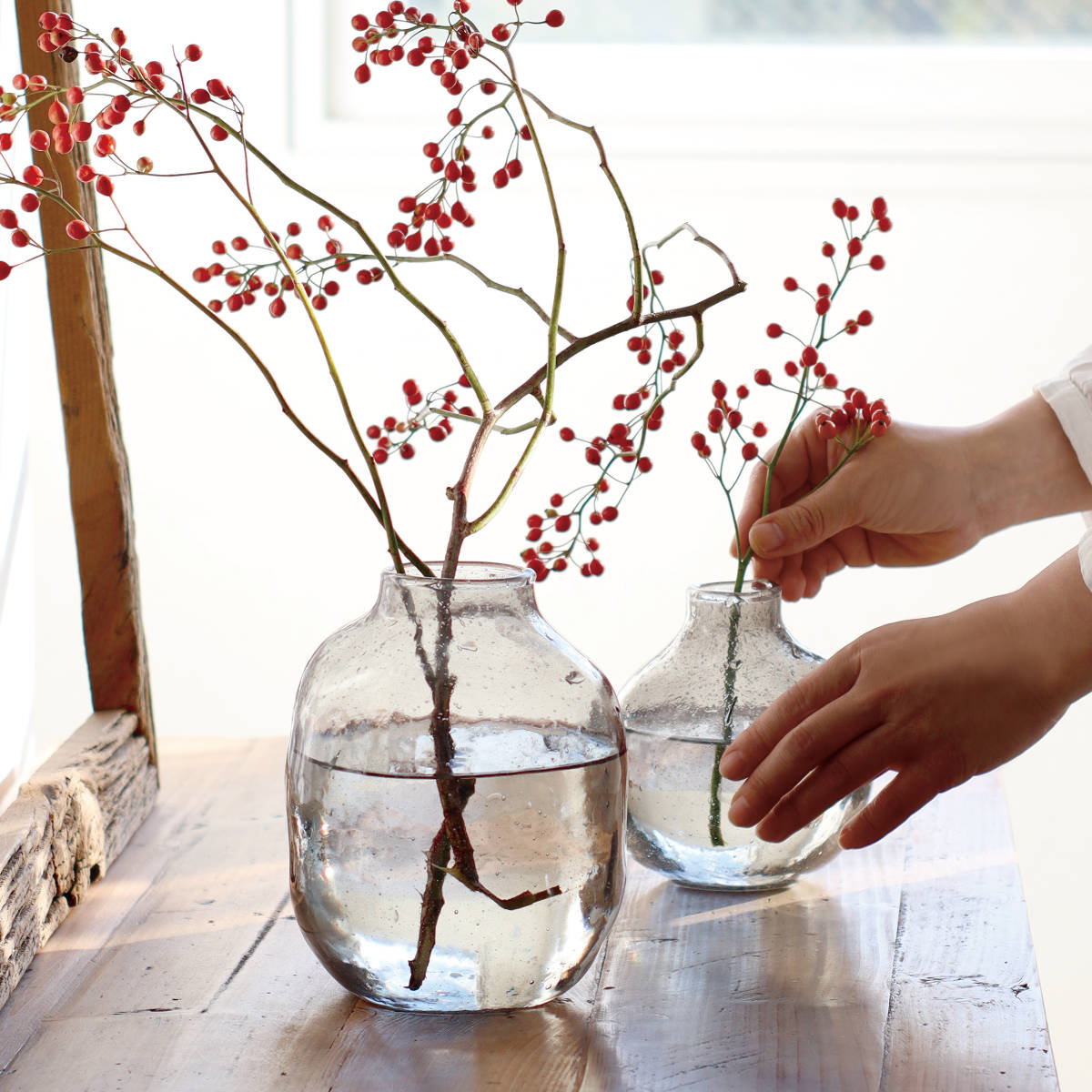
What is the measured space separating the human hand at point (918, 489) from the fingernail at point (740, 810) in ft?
0.78

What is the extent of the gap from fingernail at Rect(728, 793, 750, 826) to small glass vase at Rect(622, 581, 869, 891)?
70 millimetres

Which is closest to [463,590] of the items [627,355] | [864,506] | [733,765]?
[733,765]

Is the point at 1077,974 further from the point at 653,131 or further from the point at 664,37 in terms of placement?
the point at 664,37

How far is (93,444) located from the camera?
2.80ft

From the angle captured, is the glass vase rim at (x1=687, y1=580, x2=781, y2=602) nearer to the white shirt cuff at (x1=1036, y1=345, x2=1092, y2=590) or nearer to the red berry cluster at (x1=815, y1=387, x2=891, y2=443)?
the red berry cluster at (x1=815, y1=387, x2=891, y2=443)

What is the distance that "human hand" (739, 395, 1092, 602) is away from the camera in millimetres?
861

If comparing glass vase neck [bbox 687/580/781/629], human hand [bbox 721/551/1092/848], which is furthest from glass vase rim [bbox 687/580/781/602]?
human hand [bbox 721/551/1092/848]

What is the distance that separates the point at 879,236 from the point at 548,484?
0.50 metres

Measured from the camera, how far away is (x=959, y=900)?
0.73 meters

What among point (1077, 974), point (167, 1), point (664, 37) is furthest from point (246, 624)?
point (1077, 974)

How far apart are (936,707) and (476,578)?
214 millimetres

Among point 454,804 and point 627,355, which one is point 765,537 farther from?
point 627,355

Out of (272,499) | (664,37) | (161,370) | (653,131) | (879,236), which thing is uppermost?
(664,37)

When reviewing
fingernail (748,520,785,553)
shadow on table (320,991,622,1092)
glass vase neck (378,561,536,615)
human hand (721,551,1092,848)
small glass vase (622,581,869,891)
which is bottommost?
shadow on table (320,991,622,1092)
